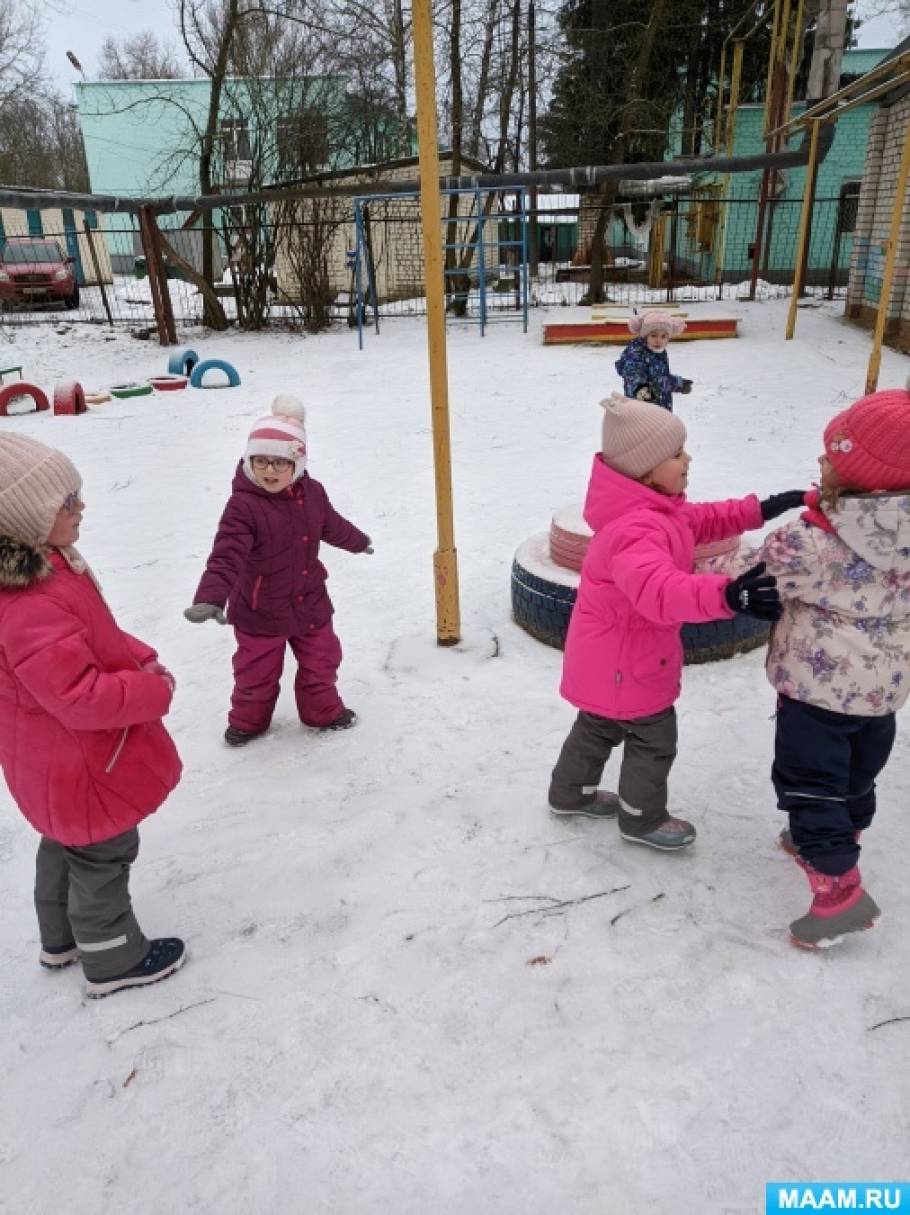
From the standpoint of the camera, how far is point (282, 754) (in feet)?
9.93

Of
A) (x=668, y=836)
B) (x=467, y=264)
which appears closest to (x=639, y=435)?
(x=668, y=836)

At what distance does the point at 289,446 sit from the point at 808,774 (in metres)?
1.79

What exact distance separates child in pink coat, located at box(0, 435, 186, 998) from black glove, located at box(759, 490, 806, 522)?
5.12ft

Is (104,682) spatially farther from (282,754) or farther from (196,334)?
(196,334)

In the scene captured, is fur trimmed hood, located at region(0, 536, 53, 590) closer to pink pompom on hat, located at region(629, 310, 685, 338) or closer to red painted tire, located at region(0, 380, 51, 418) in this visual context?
pink pompom on hat, located at region(629, 310, 685, 338)

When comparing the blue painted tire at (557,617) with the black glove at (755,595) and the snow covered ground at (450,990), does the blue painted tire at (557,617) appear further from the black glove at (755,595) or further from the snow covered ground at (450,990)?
the black glove at (755,595)

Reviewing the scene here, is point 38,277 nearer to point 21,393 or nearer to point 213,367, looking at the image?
point 213,367

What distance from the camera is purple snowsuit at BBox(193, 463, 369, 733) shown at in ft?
8.90

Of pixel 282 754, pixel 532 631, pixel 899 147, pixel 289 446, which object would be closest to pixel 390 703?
pixel 282 754

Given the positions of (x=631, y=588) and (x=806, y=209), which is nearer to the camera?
(x=631, y=588)

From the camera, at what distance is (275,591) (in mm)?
2877

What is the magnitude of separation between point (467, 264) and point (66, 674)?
54.9 ft

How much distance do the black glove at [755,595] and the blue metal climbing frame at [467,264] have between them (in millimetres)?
10613

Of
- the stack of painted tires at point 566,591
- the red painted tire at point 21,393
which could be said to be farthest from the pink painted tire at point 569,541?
the red painted tire at point 21,393
